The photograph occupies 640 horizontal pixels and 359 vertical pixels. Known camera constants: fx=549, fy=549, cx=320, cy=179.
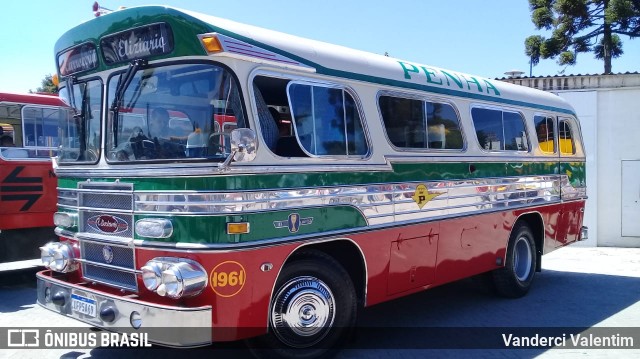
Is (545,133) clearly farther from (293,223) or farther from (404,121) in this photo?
(293,223)

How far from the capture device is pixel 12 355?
518 centimetres

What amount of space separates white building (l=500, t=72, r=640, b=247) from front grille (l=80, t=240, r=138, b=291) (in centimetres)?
1096

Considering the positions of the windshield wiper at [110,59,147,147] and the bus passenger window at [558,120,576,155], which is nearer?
the windshield wiper at [110,59,147,147]

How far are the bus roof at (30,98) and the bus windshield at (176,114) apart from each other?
14.3 feet

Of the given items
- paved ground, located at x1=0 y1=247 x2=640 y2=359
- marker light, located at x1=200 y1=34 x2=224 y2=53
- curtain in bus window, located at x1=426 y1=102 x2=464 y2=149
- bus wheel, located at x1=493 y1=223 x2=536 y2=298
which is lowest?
paved ground, located at x1=0 y1=247 x2=640 y2=359

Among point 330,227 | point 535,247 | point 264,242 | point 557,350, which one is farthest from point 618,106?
point 264,242

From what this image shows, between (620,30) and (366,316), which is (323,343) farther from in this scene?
(620,30)

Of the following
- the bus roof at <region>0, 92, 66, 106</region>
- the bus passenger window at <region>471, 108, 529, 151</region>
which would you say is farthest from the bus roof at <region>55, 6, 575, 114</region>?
the bus roof at <region>0, 92, 66, 106</region>

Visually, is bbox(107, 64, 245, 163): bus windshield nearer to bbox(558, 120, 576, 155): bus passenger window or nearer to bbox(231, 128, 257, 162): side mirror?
bbox(231, 128, 257, 162): side mirror

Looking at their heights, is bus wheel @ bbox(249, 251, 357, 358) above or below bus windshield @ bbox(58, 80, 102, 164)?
below

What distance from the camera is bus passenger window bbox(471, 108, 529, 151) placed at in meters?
6.87

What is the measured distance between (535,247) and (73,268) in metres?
6.21

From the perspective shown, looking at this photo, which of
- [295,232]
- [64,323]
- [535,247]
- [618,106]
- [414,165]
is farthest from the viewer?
[618,106]

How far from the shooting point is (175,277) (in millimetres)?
3811
